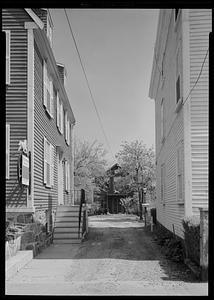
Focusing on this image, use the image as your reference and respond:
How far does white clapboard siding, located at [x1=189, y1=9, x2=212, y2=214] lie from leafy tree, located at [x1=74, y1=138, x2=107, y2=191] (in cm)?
2528

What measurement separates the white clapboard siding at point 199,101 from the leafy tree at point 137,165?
68.4 feet

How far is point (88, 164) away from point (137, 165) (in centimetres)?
639

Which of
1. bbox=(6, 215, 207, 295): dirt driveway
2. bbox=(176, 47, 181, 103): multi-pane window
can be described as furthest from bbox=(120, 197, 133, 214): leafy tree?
bbox=(176, 47, 181, 103): multi-pane window

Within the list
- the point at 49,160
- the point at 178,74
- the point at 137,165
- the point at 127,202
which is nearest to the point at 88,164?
the point at 127,202

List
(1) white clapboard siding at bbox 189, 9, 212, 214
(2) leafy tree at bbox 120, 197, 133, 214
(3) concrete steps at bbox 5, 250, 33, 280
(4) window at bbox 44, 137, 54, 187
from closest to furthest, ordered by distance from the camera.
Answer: (3) concrete steps at bbox 5, 250, 33, 280, (1) white clapboard siding at bbox 189, 9, 212, 214, (4) window at bbox 44, 137, 54, 187, (2) leafy tree at bbox 120, 197, 133, 214

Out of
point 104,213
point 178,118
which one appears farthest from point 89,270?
point 104,213

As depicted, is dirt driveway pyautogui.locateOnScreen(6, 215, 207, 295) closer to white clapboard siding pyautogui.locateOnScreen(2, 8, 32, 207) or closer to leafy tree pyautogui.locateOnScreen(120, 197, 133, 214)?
white clapboard siding pyautogui.locateOnScreen(2, 8, 32, 207)

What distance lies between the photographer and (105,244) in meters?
12.5

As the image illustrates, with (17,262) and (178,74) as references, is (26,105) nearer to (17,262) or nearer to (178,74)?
(178,74)

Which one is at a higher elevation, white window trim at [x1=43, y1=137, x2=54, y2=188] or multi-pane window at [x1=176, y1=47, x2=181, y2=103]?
multi-pane window at [x1=176, y1=47, x2=181, y2=103]

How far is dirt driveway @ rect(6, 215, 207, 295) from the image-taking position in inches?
266

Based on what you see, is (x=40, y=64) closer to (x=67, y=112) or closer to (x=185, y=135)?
(x=185, y=135)
